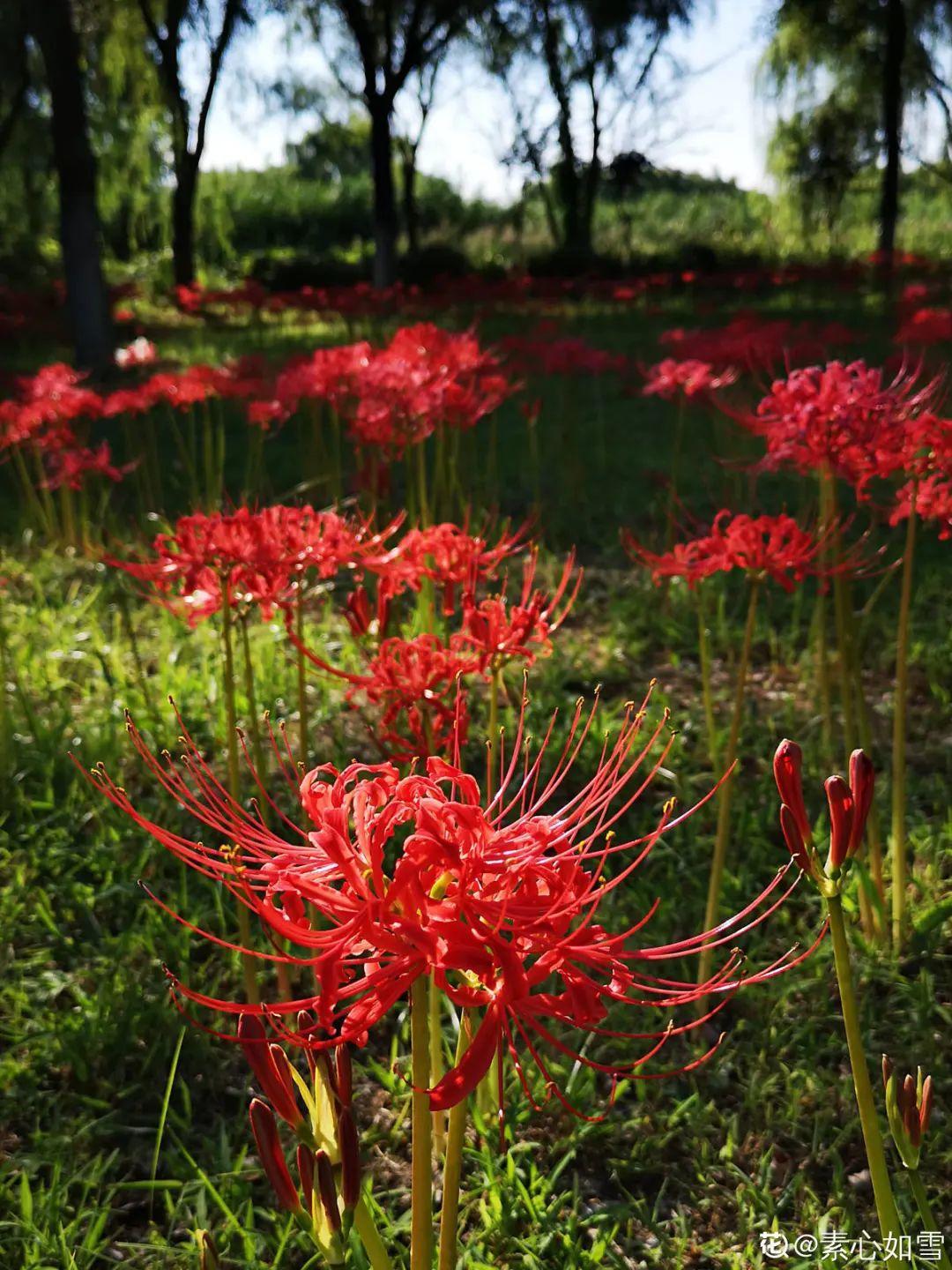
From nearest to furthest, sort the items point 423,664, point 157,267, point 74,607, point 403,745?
→ 1. point 423,664
2. point 403,745
3. point 74,607
4. point 157,267

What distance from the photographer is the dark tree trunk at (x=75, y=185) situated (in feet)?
28.5

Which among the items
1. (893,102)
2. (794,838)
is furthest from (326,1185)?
(893,102)

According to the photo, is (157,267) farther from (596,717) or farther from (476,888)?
(476,888)

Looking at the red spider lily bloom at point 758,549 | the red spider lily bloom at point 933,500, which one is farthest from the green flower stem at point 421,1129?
the red spider lily bloom at point 933,500

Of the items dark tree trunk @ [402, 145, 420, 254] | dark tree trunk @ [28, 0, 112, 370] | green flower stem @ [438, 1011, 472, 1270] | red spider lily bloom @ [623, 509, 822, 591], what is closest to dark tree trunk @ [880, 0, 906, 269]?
dark tree trunk @ [28, 0, 112, 370]

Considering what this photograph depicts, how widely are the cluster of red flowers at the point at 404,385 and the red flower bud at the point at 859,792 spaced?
215 centimetres

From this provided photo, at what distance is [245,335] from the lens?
1359 cm

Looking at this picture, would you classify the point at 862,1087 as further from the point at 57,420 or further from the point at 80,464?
the point at 57,420

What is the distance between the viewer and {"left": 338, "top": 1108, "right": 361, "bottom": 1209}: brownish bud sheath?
941 millimetres

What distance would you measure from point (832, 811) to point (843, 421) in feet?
4.07

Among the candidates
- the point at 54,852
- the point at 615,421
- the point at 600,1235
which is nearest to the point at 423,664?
the point at 600,1235

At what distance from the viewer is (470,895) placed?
896mm

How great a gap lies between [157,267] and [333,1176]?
20901mm

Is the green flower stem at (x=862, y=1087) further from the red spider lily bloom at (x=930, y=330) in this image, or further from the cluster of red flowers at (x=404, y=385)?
the red spider lily bloom at (x=930, y=330)
